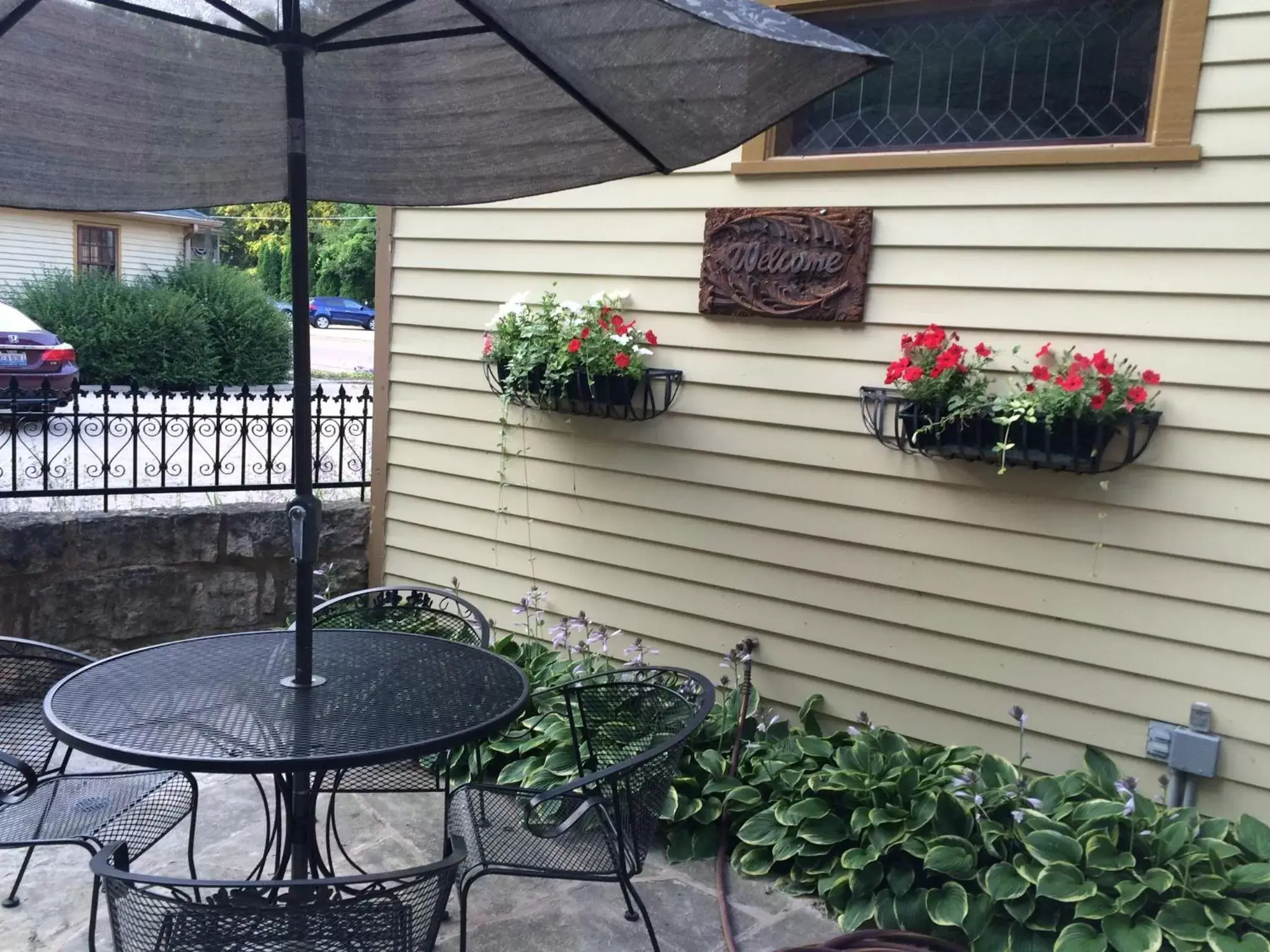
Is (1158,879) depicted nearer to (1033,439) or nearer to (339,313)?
(1033,439)

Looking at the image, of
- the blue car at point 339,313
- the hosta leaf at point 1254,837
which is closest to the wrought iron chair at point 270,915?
the hosta leaf at point 1254,837

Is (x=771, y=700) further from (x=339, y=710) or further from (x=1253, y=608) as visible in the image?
(x=339, y=710)

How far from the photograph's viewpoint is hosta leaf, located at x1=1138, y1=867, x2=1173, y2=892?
224cm

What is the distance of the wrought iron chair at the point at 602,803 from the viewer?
2.11m

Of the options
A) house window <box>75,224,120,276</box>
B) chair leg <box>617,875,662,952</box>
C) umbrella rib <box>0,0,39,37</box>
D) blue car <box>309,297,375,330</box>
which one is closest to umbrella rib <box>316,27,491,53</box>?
umbrella rib <box>0,0,39,37</box>

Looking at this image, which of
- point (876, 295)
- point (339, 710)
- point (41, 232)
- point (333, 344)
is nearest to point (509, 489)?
point (876, 295)

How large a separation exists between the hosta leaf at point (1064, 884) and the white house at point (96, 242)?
15.9 meters

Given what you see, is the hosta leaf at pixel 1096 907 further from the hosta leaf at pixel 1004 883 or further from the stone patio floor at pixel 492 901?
the stone patio floor at pixel 492 901

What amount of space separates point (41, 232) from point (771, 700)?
18.0 m

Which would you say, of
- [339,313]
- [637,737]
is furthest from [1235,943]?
[339,313]

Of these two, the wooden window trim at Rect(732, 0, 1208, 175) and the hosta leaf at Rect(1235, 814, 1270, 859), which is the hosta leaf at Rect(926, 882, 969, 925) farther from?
the wooden window trim at Rect(732, 0, 1208, 175)

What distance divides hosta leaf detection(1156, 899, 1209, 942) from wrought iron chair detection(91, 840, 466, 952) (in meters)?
1.72

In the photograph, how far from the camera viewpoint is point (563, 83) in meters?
2.05

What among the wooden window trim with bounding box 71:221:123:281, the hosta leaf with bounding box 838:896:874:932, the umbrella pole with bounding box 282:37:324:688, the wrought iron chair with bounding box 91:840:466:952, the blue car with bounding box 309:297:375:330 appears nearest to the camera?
the wrought iron chair with bounding box 91:840:466:952
